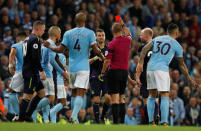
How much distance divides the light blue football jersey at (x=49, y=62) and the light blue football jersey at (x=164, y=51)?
2.24 meters

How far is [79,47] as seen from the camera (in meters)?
11.6

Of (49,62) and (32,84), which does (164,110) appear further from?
(49,62)

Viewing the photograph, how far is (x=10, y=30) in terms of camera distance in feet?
58.6

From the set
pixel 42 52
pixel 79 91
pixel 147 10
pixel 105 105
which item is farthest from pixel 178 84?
pixel 79 91

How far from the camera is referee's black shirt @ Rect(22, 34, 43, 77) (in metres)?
12.5

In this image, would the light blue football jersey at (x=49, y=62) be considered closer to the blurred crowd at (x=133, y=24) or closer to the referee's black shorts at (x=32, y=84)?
the referee's black shorts at (x=32, y=84)

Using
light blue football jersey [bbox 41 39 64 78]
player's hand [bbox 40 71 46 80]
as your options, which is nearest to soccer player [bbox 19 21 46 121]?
player's hand [bbox 40 71 46 80]

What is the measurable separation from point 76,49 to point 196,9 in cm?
1314

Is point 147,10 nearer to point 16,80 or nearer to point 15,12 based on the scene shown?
point 15,12

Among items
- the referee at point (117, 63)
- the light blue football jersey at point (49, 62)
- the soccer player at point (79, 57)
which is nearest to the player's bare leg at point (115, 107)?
the referee at point (117, 63)

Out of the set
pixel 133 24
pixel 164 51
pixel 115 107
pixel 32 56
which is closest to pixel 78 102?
pixel 115 107

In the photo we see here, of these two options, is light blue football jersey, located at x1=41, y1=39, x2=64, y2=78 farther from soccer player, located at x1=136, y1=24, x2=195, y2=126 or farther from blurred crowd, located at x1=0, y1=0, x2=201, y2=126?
blurred crowd, located at x1=0, y1=0, x2=201, y2=126

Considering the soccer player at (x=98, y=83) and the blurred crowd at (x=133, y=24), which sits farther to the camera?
the blurred crowd at (x=133, y=24)

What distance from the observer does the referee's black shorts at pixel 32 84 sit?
12.6m
